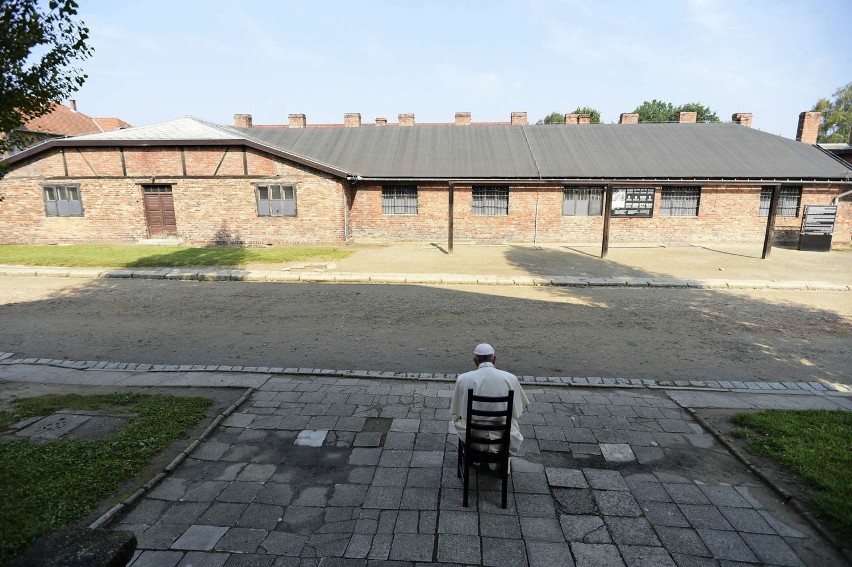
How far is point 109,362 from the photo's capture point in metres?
7.03

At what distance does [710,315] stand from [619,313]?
6.42 ft

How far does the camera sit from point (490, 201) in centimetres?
2077

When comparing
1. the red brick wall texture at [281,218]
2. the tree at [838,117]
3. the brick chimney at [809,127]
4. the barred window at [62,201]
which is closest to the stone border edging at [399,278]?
the red brick wall texture at [281,218]

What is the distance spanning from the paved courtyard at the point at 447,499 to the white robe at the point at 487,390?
1.73 feet

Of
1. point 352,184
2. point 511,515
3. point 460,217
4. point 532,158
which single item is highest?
point 532,158

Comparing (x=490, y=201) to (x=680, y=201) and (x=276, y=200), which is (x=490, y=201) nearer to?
(x=680, y=201)


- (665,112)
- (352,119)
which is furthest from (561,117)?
(352,119)

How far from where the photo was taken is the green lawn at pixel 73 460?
11.3 ft

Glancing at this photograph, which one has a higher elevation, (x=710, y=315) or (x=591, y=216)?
(x=591, y=216)

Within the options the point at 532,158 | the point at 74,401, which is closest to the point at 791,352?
the point at 74,401

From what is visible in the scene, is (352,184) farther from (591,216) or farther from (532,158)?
(591,216)

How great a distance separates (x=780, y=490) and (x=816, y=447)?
3.33 feet

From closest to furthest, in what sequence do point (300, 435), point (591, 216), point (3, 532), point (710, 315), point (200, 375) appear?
1. point (3, 532)
2. point (300, 435)
3. point (200, 375)
4. point (710, 315)
5. point (591, 216)

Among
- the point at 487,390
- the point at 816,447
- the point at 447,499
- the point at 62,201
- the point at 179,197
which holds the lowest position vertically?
the point at 447,499
